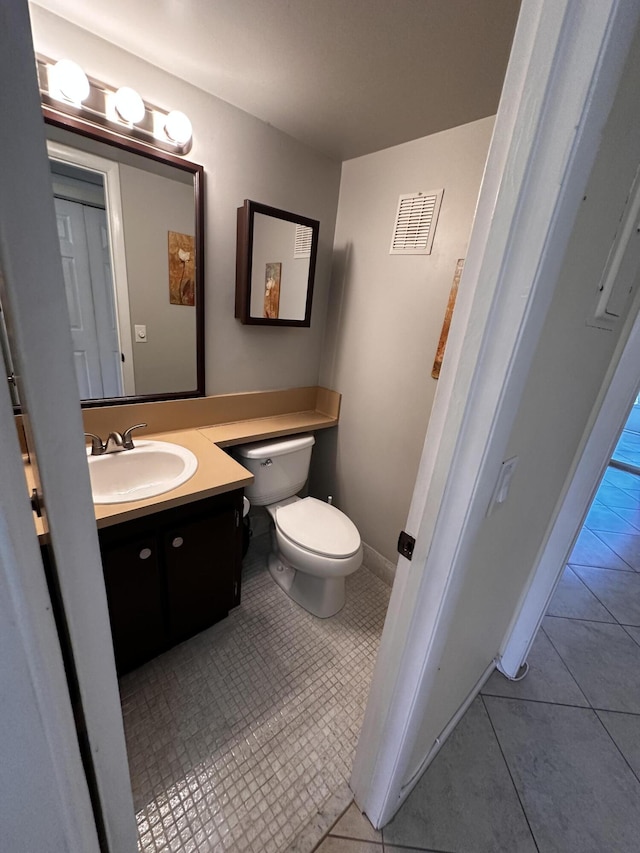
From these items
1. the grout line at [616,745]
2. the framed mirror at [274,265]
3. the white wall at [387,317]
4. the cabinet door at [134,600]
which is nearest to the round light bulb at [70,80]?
the framed mirror at [274,265]

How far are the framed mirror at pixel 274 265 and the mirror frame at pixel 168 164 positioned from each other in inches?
7.0

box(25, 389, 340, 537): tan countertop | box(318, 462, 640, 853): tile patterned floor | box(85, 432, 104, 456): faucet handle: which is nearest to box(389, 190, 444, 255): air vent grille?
box(25, 389, 340, 537): tan countertop

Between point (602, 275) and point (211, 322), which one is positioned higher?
point (602, 275)

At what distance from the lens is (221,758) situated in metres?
1.14

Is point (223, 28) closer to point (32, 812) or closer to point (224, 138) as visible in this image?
point (224, 138)

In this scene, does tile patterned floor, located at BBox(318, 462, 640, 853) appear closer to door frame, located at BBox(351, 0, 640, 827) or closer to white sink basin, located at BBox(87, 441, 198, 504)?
door frame, located at BBox(351, 0, 640, 827)

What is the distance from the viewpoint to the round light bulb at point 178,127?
1.27 m

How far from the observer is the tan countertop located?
3.57ft

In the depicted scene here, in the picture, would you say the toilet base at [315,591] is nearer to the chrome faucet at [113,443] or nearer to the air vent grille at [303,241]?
the chrome faucet at [113,443]

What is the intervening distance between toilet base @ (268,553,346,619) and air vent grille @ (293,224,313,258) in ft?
5.26

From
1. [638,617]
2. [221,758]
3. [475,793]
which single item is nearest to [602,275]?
[475,793]

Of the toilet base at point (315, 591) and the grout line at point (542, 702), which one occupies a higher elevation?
the toilet base at point (315, 591)

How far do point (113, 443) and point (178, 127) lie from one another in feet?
4.00

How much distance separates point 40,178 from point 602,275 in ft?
3.01
